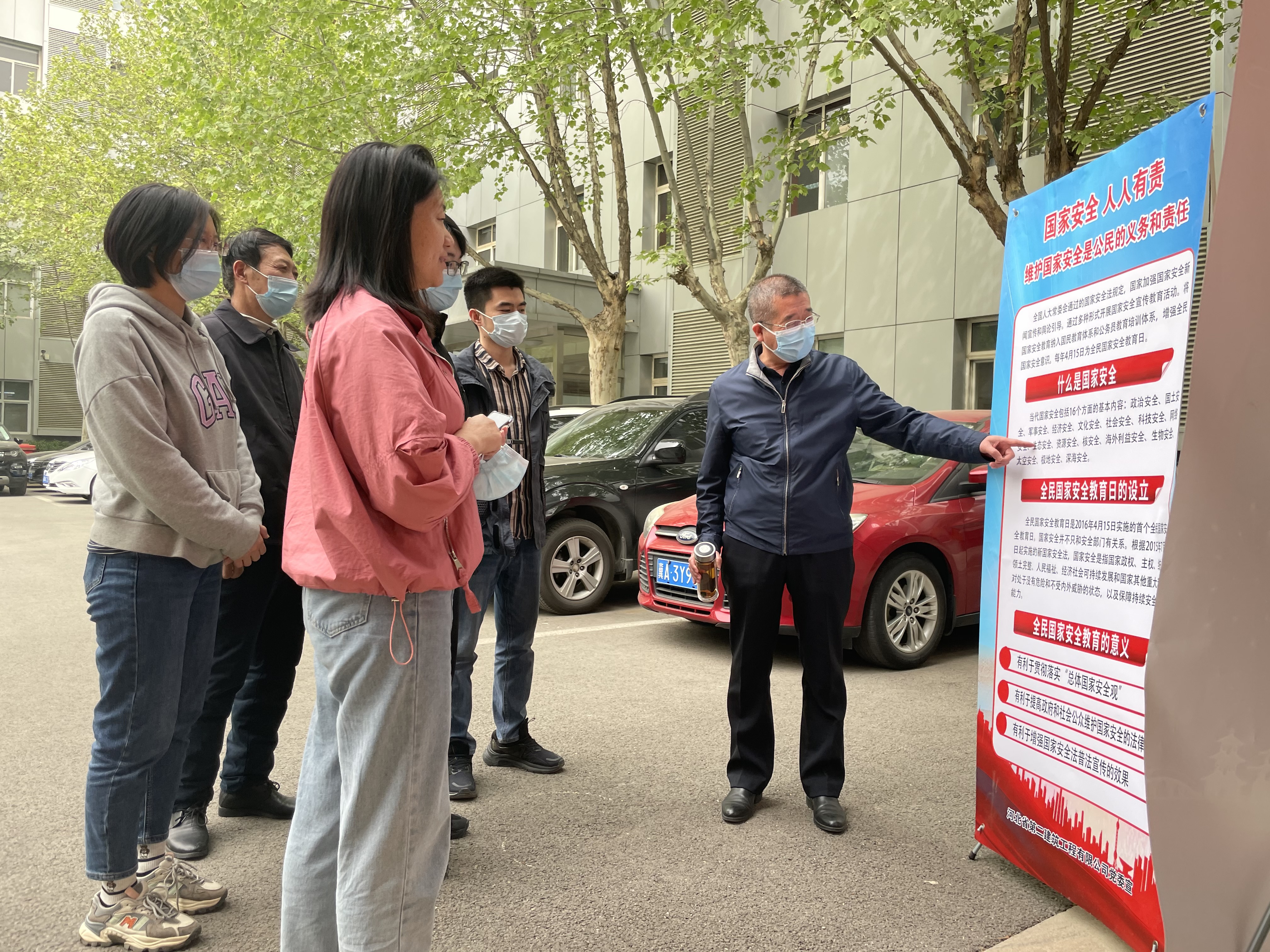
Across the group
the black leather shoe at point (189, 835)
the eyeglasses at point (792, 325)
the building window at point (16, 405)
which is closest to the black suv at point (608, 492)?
the eyeglasses at point (792, 325)

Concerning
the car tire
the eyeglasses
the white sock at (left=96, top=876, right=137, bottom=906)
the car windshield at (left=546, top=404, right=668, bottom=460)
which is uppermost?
the eyeglasses

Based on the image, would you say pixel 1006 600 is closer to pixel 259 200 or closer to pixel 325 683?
pixel 325 683

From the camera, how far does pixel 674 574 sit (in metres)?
6.63

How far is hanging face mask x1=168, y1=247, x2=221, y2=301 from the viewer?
2.81 meters

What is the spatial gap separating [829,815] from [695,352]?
14.6m

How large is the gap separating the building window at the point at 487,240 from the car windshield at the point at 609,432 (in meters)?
14.8

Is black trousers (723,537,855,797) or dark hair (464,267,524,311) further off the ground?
dark hair (464,267,524,311)

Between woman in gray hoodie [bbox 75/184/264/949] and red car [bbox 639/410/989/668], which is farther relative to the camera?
red car [bbox 639/410/989/668]

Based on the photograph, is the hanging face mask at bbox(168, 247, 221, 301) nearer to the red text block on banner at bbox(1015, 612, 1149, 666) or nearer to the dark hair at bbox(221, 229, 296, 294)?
the dark hair at bbox(221, 229, 296, 294)

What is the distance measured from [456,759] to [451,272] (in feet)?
6.63

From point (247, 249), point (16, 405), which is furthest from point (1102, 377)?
point (16, 405)

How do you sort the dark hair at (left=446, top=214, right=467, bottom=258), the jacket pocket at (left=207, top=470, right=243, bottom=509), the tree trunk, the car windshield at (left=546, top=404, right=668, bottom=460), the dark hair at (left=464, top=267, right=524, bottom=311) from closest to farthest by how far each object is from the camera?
the jacket pocket at (left=207, top=470, right=243, bottom=509), the dark hair at (left=446, top=214, right=467, bottom=258), the dark hair at (left=464, top=267, right=524, bottom=311), the car windshield at (left=546, top=404, right=668, bottom=460), the tree trunk

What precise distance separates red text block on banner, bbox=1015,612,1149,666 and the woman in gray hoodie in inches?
93.9

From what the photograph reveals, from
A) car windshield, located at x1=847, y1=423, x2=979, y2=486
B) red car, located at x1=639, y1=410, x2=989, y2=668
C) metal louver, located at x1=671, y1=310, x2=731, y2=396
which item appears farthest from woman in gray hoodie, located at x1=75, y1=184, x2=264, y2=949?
metal louver, located at x1=671, y1=310, x2=731, y2=396
